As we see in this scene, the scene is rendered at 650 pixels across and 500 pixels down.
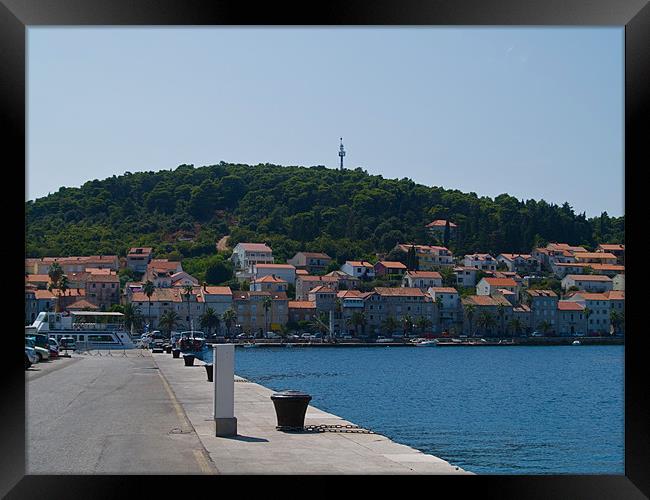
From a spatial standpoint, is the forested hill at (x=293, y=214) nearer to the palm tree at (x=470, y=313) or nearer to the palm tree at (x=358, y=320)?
the palm tree at (x=470, y=313)

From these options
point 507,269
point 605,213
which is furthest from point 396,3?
point 605,213

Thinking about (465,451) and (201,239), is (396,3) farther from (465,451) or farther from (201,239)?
(201,239)

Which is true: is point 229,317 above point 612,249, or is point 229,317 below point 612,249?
below

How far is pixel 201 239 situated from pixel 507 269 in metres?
49.5

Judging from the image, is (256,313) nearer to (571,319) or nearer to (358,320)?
(358,320)

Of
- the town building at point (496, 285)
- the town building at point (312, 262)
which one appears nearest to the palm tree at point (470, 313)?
the town building at point (496, 285)

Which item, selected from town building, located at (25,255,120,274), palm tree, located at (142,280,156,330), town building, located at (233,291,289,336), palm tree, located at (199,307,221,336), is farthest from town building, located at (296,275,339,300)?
town building, located at (25,255,120,274)

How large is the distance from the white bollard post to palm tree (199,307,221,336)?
375 feet

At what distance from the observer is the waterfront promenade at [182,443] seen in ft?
35.4

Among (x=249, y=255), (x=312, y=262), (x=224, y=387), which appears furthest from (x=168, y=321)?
(x=224, y=387)

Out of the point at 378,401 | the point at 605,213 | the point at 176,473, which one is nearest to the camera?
the point at 176,473

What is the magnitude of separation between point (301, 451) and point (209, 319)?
117 meters

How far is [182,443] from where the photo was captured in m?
12.8

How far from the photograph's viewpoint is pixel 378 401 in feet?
140
